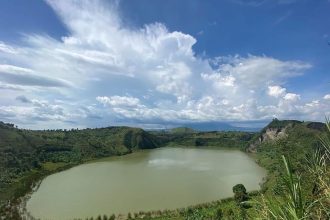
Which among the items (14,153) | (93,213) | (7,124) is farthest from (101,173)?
(7,124)

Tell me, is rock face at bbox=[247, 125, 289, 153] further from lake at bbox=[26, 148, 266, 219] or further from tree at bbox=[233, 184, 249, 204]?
tree at bbox=[233, 184, 249, 204]

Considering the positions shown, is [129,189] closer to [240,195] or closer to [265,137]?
[240,195]

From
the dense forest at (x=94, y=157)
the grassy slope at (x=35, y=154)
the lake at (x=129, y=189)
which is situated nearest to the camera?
the dense forest at (x=94, y=157)

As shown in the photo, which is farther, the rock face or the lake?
the rock face

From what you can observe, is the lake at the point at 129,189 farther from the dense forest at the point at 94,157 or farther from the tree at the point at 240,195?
the tree at the point at 240,195

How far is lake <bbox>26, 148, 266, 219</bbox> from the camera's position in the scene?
63656 mm

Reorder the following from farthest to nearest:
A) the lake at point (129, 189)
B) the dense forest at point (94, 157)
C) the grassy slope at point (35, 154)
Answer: the grassy slope at point (35, 154), the lake at point (129, 189), the dense forest at point (94, 157)

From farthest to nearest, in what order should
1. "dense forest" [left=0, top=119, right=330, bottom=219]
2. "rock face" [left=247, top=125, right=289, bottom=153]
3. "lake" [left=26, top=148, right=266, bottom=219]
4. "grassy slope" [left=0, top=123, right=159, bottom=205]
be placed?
1. "rock face" [left=247, top=125, right=289, bottom=153]
2. "grassy slope" [left=0, top=123, right=159, bottom=205]
3. "lake" [left=26, top=148, right=266, bottom=219]
4. "dense forest" [left=0, top=119, right=330, bottom=219]

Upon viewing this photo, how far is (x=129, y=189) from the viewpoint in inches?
3137

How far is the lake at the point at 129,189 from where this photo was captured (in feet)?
209

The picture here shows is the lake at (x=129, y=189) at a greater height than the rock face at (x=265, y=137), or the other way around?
the rock face at (x=265, y=137)

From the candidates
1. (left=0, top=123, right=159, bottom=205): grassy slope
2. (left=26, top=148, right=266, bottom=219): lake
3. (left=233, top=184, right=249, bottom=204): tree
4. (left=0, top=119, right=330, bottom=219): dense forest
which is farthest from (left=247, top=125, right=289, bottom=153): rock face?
(left=233, top=184, right=249, bottom=204): tree

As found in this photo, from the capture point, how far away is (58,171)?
382ft

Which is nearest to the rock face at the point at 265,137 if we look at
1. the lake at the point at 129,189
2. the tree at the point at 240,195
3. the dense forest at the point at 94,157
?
the dense forest at the point at 94,157
